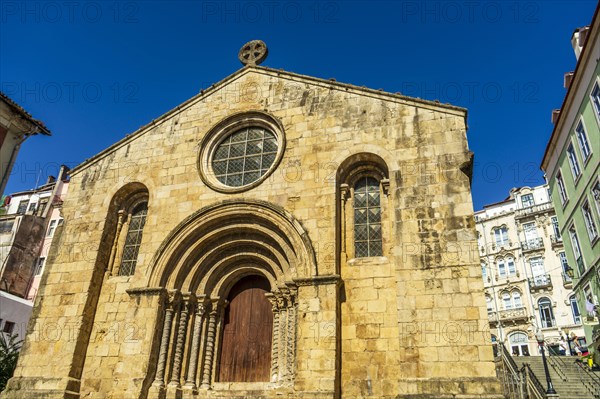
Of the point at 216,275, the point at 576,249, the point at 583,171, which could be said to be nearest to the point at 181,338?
the point at 216,275

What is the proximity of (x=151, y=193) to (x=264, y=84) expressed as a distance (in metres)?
4.60

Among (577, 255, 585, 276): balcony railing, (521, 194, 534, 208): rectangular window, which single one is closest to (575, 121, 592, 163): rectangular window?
(577, 255, 585, 276): balcony railing

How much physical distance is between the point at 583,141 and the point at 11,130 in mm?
21632

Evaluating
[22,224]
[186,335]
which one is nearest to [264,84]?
[186,335]

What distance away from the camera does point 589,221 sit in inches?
737

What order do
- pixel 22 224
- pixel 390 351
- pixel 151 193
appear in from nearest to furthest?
pixel 390 351, pixel 151 193, pixel 22 224

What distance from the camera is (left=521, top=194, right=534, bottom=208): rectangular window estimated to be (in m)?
40.2

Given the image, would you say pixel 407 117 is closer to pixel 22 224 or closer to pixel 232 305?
pixel 232 305

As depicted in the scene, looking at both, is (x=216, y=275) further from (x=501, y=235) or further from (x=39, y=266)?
(x=501, y=235)

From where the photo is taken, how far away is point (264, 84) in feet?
46.4

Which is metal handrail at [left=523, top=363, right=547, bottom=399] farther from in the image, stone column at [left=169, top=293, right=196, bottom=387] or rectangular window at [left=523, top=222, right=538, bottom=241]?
rectangular window at [left=523, top=222, right=538, bottom=241]

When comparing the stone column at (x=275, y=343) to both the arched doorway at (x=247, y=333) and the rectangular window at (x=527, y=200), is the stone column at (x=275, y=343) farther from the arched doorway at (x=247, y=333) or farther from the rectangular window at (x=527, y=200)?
the rectangular window at (x=527, y=200)

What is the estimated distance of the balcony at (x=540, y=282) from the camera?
36.0 m

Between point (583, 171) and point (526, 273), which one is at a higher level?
point (526, 273)
